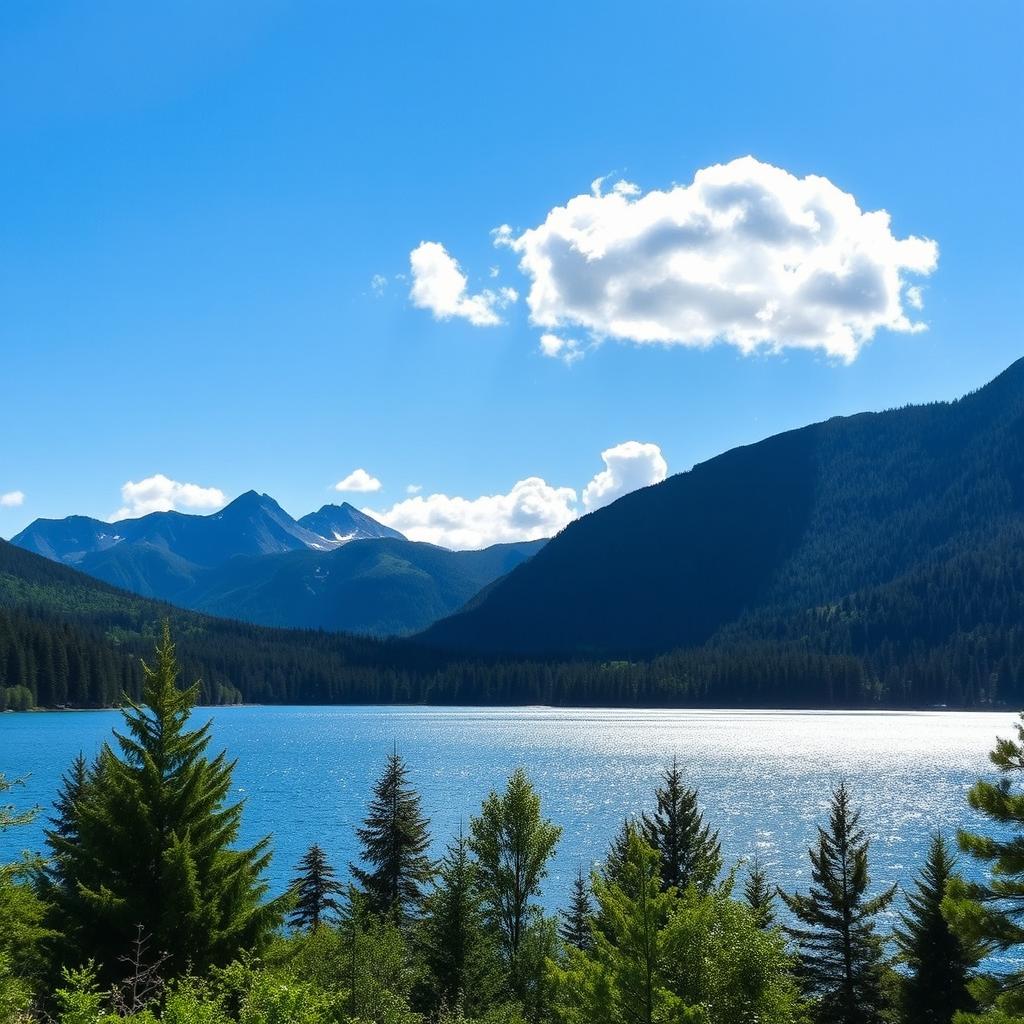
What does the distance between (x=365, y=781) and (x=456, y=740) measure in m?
51.9

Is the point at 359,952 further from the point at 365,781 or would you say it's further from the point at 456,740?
the point at 456,740

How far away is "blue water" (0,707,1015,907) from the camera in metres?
72.1

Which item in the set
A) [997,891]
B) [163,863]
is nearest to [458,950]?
[163,863]

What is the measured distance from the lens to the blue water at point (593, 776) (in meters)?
72.1

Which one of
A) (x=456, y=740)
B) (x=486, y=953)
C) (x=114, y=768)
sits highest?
(x=114, y=768)

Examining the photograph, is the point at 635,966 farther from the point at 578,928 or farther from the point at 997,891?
the point at 578,928

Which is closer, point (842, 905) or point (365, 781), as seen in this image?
point (842, 905)

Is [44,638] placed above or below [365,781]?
above

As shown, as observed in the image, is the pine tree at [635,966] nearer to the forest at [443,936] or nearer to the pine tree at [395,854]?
the forest at [443,936]

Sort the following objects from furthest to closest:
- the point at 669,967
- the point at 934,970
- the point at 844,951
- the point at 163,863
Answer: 1. the point at 844,951
2. the point at 934,970
3. the point at 163,863
4. the point at 669,967

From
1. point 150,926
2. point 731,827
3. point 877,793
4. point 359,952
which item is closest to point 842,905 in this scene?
point 359,952

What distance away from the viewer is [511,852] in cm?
3966

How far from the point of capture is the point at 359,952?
94.8ft

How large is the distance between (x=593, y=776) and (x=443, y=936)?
80.1m
